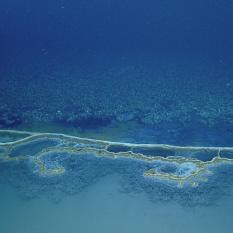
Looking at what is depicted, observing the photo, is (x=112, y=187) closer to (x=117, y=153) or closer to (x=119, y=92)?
(x=117, y=153)

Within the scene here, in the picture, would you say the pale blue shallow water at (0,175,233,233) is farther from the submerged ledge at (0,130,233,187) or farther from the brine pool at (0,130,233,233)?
the submerged ledge at (0,130,233,187)

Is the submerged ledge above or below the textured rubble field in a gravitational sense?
below

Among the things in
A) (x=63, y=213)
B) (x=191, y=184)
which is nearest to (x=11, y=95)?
(x=63, y=213)

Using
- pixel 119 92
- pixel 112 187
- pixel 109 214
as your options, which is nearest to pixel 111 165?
pixel 112 187

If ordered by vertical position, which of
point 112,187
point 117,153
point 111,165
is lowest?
point 112,187

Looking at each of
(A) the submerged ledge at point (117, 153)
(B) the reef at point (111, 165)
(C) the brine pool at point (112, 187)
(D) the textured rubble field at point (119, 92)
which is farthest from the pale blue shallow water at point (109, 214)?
(D) the textured rubble field at point (119, 92)

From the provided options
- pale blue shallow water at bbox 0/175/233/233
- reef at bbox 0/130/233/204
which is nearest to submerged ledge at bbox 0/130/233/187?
reef at bbox 0/130/233/204

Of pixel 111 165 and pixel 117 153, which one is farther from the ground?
pixel 117 153

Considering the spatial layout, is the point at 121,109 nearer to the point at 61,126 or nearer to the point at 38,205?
the point at 61,126
